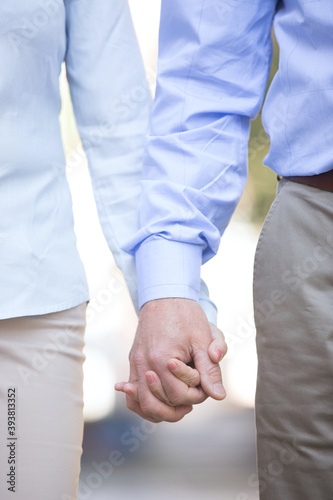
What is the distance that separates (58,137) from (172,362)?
1.33 ft

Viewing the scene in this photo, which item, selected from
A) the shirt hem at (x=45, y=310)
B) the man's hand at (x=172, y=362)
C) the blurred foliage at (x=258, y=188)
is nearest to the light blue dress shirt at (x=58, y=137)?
the shirt hem at (x=45, y=310)

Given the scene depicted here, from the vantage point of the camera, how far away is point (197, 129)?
106 centimetres

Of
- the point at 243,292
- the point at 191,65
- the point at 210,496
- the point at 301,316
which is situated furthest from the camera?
the point at 243,292

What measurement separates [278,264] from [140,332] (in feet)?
0.75

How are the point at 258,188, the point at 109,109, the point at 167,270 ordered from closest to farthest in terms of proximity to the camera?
the point at 167,270
the point at 109,109
the point at 258,188

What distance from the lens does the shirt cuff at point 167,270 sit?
99 cm

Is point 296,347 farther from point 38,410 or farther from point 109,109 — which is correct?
point 109,109

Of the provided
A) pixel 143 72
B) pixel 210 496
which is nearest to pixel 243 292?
pixel 210 496

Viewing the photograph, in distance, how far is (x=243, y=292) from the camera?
4211mm

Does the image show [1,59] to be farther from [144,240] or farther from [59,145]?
[144,240]

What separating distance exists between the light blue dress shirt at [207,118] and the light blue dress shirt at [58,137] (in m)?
0.06

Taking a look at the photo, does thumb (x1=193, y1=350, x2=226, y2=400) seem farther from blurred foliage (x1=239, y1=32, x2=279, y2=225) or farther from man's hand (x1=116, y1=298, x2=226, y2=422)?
blurred foliage (x1=239, y1=32, x2=279, y2=225)

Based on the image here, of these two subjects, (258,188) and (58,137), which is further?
(258,188)

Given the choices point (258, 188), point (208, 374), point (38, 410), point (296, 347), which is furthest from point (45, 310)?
point (258, 188)
